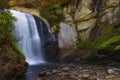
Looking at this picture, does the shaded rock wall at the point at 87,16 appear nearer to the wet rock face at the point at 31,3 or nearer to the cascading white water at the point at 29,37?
the cascading white water at the point at 29,37

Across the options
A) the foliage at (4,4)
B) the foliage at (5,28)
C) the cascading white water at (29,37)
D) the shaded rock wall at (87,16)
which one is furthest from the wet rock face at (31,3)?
the foliage at (5,28)

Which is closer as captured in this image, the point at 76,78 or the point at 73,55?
the point at 76,78

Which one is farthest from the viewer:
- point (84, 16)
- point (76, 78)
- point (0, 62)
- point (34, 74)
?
point (84, 16)

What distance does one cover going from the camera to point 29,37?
25.6m

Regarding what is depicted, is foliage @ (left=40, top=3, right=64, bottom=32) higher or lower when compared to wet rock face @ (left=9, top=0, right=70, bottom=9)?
lower

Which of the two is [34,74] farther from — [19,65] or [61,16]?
[61,16]

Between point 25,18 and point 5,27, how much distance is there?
1129 centimetres

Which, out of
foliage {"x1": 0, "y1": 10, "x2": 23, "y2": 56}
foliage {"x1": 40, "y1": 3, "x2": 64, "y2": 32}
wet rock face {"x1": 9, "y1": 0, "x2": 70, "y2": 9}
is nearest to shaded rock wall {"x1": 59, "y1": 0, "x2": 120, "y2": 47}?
foliage {"x1": 40, "y1": 3, "x2": 64, "y2": 32}

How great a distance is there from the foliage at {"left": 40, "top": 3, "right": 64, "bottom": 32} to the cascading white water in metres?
1.45

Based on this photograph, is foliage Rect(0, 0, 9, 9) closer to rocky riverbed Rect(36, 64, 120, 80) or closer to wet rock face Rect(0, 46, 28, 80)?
rocky riverbed Rect(36, 64, 120, 80)

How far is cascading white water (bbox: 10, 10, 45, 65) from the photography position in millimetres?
24719

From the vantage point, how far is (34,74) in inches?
690

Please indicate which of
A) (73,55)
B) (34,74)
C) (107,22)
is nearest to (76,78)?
(34,74)

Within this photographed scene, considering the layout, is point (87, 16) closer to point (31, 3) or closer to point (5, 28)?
point (31, 3)
